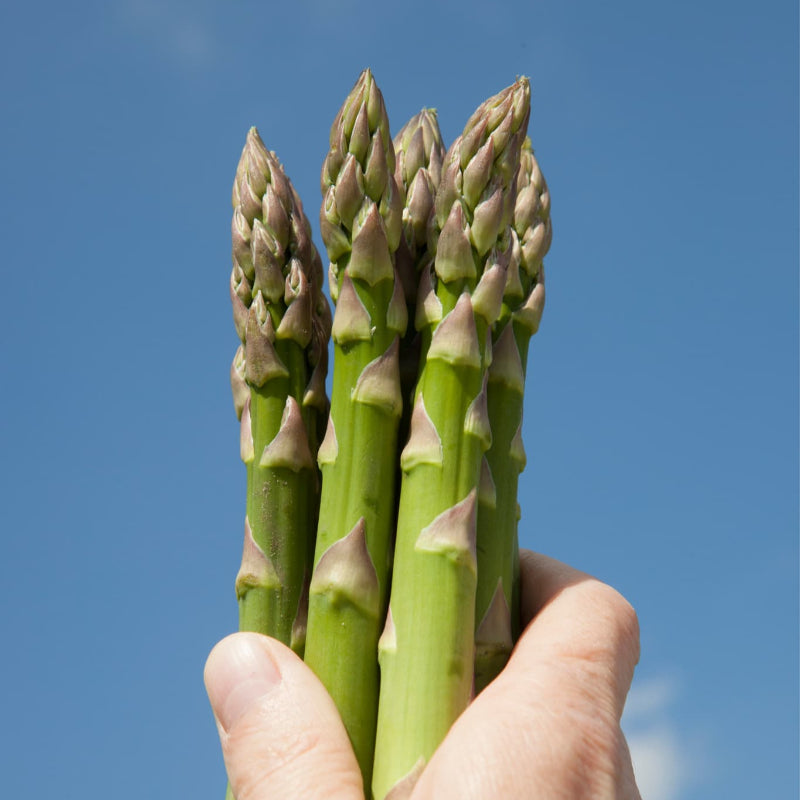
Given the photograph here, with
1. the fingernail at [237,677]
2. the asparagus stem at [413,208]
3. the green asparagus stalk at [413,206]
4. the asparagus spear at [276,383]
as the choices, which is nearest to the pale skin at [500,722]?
the fingernail at [237,677]

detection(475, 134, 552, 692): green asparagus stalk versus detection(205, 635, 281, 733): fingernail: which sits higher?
detection(475, 134, 552, 692): green asparagus stalk

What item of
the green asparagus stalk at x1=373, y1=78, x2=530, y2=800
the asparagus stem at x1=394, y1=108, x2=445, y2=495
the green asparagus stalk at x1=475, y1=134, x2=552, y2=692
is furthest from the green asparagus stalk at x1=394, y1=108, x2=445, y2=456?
the green asparagus stalk at x1=475, y1=134, x2=552, y2=692

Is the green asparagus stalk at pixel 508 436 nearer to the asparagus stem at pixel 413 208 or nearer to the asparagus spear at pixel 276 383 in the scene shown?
the asparagus stem at pixel 413 208

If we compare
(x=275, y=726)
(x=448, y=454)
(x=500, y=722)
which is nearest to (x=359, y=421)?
(x=448, y=454)

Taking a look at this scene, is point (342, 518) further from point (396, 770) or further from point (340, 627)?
point (396, 770)

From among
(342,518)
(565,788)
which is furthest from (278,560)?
(565,788)

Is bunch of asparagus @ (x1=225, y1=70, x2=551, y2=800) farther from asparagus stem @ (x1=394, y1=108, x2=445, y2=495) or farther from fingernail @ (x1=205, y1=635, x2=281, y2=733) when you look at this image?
fingernail @ (x1=205, y1=635, x2=281, y2=733)

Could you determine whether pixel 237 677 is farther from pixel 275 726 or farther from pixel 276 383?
pixel 276 383
